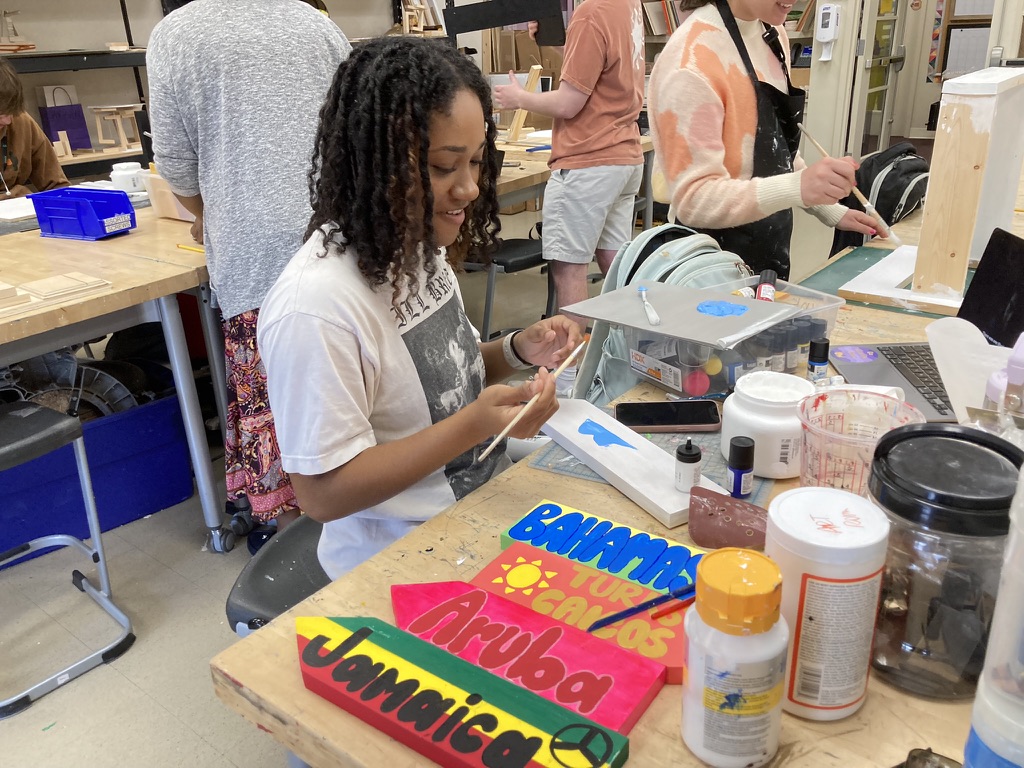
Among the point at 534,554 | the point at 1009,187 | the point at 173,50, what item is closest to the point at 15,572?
the point at 173,50

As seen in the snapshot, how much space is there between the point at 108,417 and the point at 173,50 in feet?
3.22

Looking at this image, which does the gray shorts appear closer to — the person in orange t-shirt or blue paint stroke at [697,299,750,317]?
the person in orange t-shirt

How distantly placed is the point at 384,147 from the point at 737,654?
719mm

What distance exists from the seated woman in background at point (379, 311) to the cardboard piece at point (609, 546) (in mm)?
156

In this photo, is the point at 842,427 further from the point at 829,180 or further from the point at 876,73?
the point at 876,73

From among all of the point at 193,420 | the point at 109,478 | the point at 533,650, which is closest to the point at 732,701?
the point at 533,650

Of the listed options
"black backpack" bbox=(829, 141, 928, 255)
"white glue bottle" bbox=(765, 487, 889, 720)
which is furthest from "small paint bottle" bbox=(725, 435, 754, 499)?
"black backpack" bbox=(829, 141, 928, 255)

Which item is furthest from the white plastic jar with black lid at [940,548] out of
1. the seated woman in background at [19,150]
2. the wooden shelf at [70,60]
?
the wooden shelf at [70,60]

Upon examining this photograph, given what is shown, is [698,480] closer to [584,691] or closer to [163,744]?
[584,691]

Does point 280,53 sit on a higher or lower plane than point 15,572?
higher

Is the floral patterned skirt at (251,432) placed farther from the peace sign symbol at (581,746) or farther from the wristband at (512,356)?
the peace sign symbol at (581,746)

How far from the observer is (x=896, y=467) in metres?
0.60

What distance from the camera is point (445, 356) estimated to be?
1.14 m

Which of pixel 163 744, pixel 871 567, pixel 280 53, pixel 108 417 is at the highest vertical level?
pixel 280 53
